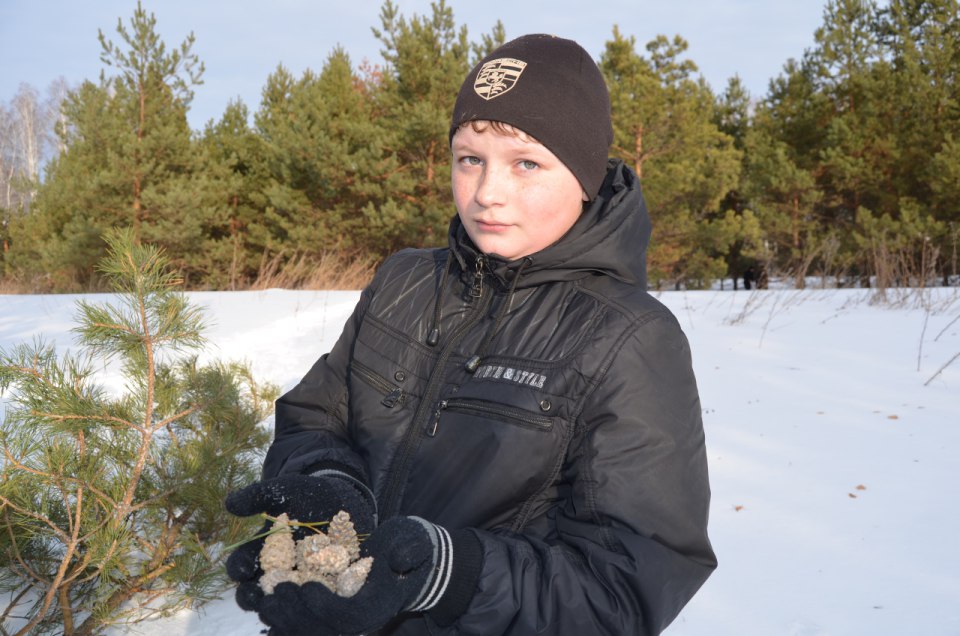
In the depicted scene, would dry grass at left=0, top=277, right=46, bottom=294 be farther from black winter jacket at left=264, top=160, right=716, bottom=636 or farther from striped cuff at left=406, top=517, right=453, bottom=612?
striped cuff at left=406, top=517, right=453, bottom=612

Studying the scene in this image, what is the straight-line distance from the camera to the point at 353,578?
88 cm

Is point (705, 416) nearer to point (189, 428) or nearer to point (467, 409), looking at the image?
point (189, 428)

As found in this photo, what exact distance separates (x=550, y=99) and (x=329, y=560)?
0.88m

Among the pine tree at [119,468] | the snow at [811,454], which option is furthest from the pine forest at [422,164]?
the pine tree at [119,468]

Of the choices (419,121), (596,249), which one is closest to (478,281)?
(596,249)

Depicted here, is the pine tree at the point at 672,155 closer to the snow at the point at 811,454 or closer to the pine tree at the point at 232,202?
the pine tree at the point at 232,202

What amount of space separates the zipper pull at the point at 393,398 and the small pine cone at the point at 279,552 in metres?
0.30

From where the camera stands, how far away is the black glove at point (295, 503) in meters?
A: 1.00

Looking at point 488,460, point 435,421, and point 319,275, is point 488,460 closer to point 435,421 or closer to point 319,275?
point 435,421

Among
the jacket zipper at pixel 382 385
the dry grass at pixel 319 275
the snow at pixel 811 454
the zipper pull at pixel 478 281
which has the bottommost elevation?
the snow at pixel 811 454

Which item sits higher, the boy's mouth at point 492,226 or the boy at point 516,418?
the boy's mouth at point 492,226

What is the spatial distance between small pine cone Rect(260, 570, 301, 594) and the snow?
142 cm

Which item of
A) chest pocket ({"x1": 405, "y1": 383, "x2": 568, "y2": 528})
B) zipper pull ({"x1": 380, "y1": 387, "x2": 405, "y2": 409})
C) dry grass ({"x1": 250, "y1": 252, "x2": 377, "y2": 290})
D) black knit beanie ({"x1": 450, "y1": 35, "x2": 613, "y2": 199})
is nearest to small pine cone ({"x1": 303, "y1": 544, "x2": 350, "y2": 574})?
chest pocket ({"x1": 405, "y1": 383, "x2": 568, "y2": 528})

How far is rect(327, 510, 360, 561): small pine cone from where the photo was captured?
3.06ft
